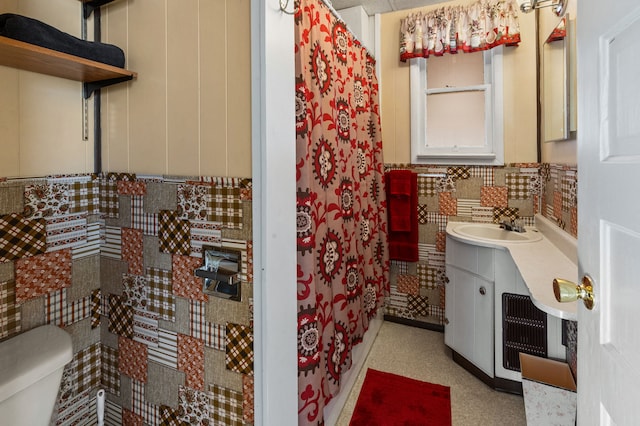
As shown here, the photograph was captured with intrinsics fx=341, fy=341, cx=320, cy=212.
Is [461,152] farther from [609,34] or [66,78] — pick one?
[66,78]

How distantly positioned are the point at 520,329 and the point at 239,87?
6.08 ft

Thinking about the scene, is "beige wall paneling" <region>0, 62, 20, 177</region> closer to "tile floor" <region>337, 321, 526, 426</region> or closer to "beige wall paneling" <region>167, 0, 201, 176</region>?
"beige wall paneling" <region>167, 0, 201, 176</region>

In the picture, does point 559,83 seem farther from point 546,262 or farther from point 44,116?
point 44,116

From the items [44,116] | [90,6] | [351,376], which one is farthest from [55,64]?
[351,376]

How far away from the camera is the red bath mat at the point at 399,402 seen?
1748mm

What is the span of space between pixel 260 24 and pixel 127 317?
1153 mm

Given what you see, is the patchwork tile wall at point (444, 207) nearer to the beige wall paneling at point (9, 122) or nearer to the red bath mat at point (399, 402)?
the red bath mat at point (399, 402)

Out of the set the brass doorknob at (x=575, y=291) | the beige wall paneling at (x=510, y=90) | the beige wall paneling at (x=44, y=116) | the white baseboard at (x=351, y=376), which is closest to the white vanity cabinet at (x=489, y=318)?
the white baseboard at (x=351, y=376)

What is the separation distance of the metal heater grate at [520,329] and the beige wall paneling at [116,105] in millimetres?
1988

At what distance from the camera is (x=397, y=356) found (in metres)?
2.33

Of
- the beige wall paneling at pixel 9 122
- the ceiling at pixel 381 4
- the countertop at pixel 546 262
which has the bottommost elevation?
the countertop at pixel 546 262

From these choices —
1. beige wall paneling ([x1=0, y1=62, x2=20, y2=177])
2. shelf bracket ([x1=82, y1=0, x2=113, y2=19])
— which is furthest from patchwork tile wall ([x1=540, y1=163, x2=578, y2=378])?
beige wall paneling ([x1=0, y1=62, x2=20, y2=177])

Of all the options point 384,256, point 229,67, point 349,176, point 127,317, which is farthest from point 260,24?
point 384,256

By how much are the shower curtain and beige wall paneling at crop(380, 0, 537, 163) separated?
1.60 feet
